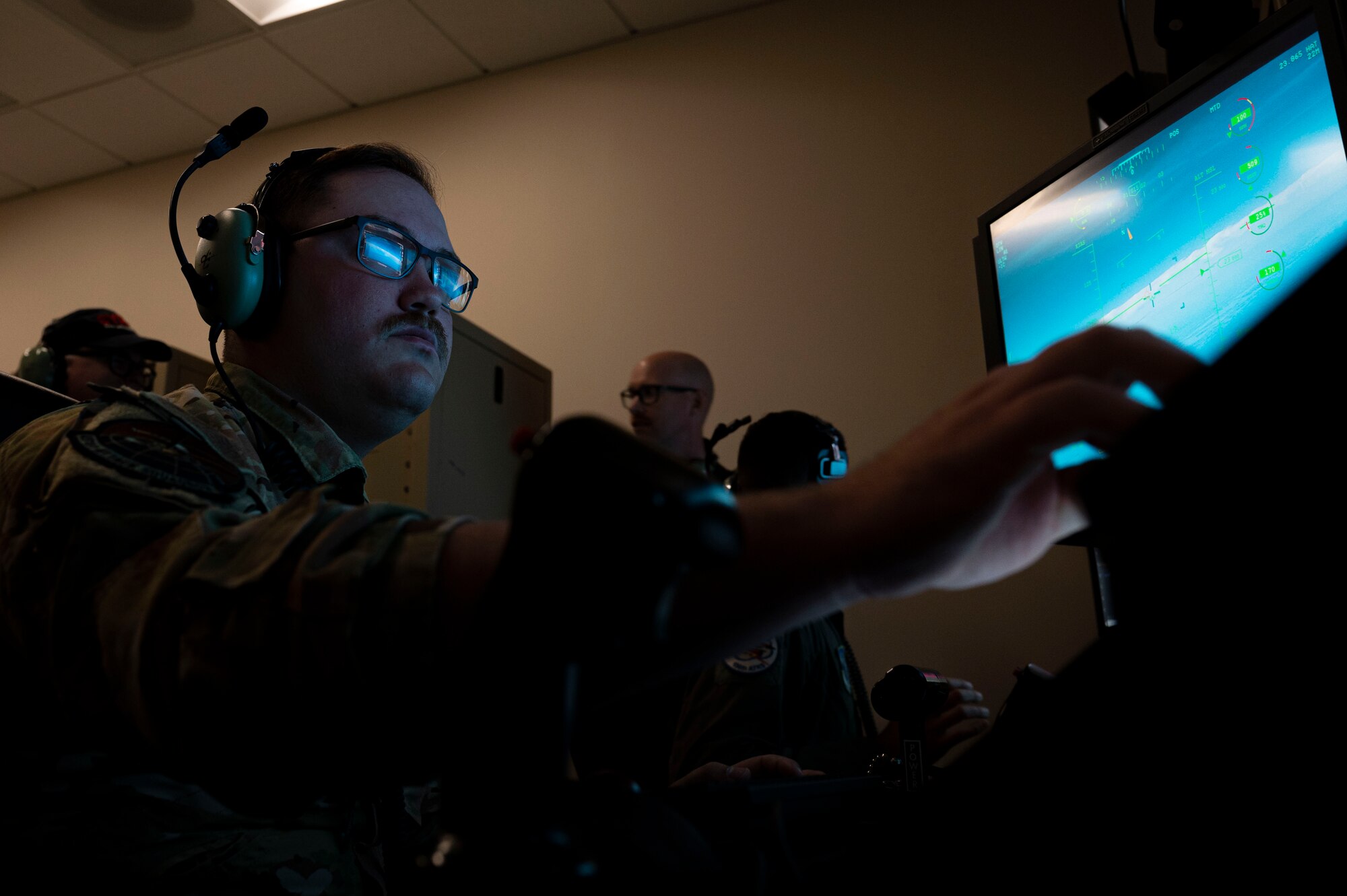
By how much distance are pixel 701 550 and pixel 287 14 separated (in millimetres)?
3257

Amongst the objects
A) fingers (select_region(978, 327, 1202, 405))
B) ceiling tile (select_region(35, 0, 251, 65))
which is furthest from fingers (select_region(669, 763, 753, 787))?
ceiling tile (select_region(35, 0, 251, 65))

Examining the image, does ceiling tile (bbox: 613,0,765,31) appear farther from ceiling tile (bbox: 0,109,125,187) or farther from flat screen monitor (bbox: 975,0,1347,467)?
ceiling tile (bbox: 0,109,125,187)

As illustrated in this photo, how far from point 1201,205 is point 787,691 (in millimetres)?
1013

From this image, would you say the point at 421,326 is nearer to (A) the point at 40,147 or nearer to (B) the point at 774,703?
(B) the point at 774,703

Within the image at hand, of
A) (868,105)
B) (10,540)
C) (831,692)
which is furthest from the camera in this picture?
(868,105)

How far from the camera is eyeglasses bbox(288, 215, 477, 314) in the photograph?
3.72ft

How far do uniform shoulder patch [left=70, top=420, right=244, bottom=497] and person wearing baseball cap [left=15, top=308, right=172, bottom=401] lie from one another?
212 centimetres

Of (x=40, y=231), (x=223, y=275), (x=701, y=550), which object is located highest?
(x=40, y=231)

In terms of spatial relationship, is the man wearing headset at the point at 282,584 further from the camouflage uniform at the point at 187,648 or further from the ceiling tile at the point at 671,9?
the ceiling tile at the point at 671,9

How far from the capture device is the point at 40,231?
3.97 meters

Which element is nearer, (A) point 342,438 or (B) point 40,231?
(A) point 342,438

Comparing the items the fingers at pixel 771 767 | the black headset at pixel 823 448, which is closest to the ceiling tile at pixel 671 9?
the black headset at pixel 823 448

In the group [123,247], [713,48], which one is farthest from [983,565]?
[123,247]

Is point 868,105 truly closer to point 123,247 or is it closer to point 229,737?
point 229,737
